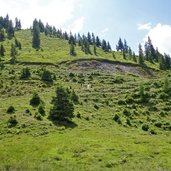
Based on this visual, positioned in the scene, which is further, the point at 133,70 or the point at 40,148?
the point at 133,70

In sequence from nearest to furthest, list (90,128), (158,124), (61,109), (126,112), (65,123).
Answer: (90,128) < (65,123) < (61,109) < (158,124) < (126,112)

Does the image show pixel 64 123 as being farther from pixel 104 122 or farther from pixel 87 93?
pixel 87 93

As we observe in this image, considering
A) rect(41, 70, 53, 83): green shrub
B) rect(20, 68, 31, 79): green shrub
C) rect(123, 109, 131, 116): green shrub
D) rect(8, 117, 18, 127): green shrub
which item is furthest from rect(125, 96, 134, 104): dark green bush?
rect(20, 68, 31, 79): green shrub

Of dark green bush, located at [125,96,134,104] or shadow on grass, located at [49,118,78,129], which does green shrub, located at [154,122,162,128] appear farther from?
dark green bush, located at [125,96,134,104]

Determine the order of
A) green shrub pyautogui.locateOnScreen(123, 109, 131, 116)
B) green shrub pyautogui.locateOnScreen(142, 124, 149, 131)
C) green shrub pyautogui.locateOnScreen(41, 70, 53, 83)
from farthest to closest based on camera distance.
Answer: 1. green shrub pyautogui.locateOnScreen(41, 70, 53, 83)
2. green shrub pyautogui.locateOnScreen(123, 109, 131, 116)
3. green shrub pyautogui.locateOnScreen(142, 124, 149, 131)

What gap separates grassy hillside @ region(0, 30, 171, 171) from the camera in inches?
2020

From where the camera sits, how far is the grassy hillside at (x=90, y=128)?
51312 millimetres

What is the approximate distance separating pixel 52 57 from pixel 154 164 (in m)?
139

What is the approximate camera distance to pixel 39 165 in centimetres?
4753

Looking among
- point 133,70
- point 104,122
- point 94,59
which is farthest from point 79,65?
point 104,122

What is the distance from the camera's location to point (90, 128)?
71.1 m

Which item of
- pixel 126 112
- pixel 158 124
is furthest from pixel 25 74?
pixel 158 124

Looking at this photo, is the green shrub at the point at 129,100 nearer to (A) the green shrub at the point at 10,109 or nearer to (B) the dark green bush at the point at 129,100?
(B) the dark green bush at the point at 129,100

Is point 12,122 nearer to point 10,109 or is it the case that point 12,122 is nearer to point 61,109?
point 10,109
